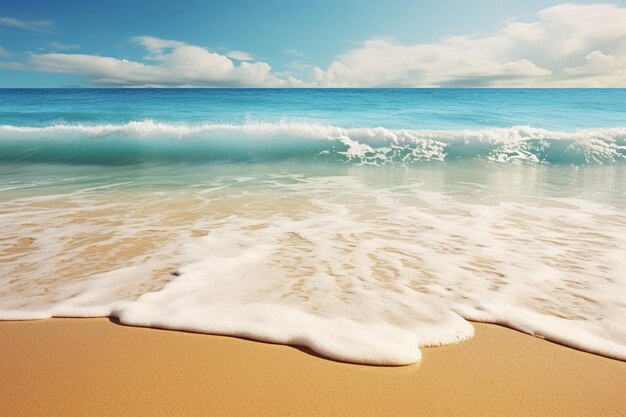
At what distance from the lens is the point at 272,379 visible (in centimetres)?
178

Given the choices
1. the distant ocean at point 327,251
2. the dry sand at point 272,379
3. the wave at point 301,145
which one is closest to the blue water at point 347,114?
the wave at point 301,145

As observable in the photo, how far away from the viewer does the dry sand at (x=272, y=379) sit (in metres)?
1.60

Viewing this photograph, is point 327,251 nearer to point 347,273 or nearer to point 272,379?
point 347,273

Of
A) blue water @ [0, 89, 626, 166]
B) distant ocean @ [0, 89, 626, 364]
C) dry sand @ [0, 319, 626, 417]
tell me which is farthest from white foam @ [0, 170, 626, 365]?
blue water @ [0, 89, 626, 166]

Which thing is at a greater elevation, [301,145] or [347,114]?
[347,114]

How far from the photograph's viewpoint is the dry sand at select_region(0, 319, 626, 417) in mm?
1598

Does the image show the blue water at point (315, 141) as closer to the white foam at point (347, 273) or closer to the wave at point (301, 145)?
the wave at point (301, 145)

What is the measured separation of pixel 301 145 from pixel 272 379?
12715mm

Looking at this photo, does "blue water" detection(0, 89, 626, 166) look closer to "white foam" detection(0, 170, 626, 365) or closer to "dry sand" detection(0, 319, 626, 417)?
"white foam" detection(0, 170, 626, 365)

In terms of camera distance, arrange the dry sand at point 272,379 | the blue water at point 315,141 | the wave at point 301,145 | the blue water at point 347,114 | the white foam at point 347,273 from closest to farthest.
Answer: the dry sand at point 272,379 < the white foam at point 347,273 < the wave at point 301,145 < the blue water at point 315,141 < the blue water at point 347,114

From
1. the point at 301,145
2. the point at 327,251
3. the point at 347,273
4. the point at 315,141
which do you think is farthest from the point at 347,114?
the point at 347,273

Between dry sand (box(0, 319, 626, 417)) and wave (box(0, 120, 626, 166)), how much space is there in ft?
33.5

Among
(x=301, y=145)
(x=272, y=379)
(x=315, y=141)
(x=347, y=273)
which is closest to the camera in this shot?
(x=272, y=379)

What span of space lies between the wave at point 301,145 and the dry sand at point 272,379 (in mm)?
10225
